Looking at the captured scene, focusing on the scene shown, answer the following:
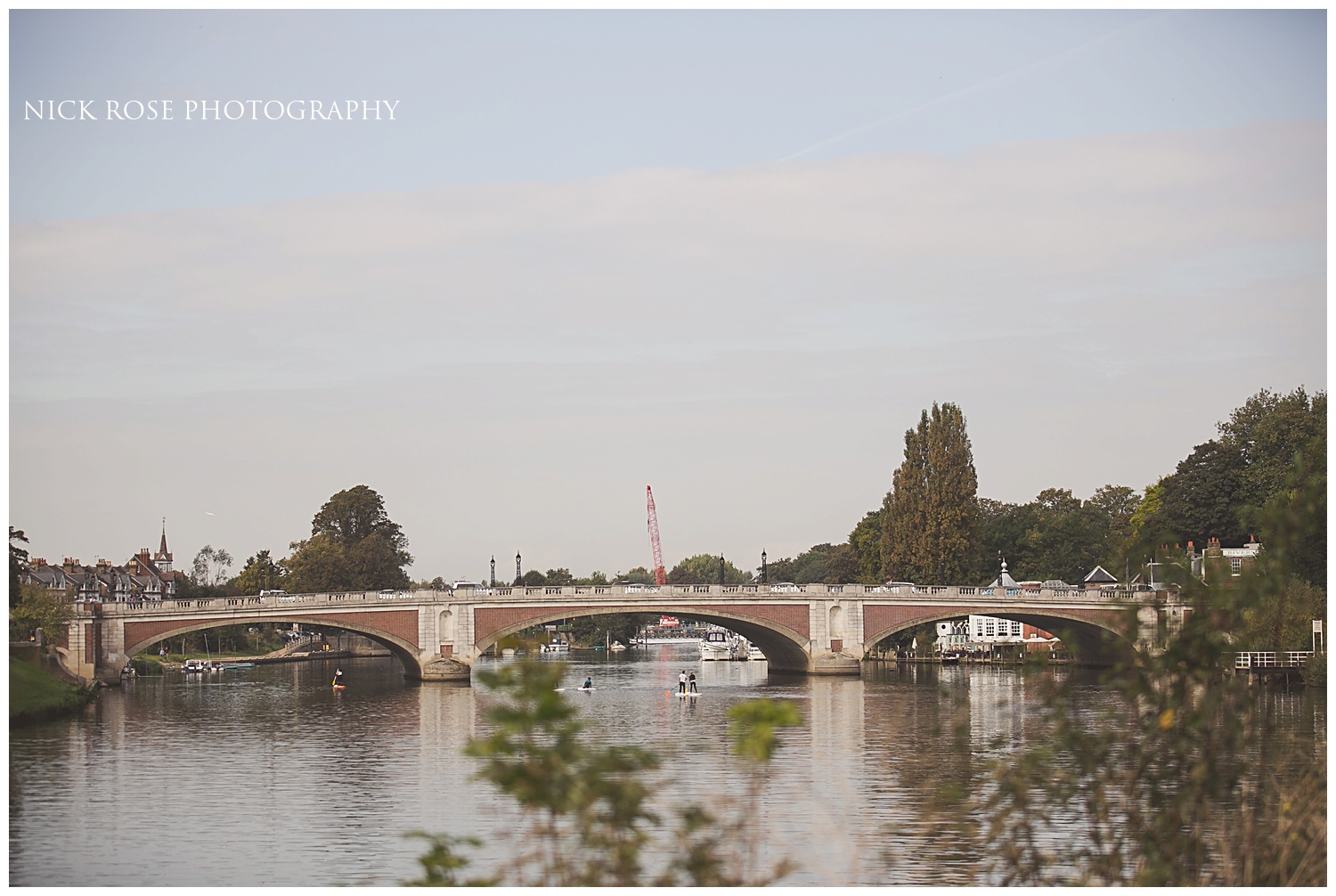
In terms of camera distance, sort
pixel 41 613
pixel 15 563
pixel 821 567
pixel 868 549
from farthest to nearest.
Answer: pixel 821 567 → pixel 868 549 → pixel 41 613 → pixel 15 563

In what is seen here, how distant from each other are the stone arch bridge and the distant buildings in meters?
25.2

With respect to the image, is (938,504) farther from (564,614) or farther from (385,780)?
(385,780)

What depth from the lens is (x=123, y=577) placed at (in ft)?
417

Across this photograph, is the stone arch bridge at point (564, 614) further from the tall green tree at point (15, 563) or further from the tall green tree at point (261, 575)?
the tall green tree at point (261, 575)

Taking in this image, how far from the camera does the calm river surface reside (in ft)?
70.8

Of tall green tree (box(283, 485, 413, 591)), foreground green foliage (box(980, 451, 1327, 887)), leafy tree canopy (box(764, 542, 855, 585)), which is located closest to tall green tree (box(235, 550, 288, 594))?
tall green tree (box(283, 485, 413, 591))

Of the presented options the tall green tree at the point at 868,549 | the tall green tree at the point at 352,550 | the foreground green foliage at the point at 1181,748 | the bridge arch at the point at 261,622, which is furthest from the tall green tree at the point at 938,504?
the foreground green foliage at the point at 1181,748

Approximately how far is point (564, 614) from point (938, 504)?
83.6 feet

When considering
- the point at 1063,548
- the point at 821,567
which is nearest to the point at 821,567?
the point at 821,567

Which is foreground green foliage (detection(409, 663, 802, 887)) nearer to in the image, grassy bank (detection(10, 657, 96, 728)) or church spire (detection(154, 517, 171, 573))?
grassy bank (detection(10, 657, 96, 728))

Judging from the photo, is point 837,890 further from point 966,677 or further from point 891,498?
point 891,498

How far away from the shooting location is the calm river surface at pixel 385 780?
2158 cm

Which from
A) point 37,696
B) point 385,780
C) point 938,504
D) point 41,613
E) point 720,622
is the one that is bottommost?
point 385,780

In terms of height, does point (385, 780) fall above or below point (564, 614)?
below
